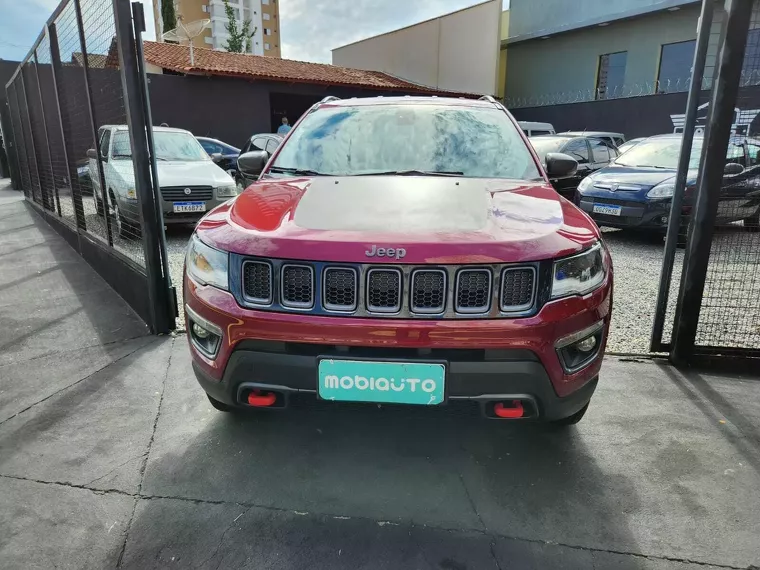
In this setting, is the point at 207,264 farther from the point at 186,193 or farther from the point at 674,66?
the point at 674,66

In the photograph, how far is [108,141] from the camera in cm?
426

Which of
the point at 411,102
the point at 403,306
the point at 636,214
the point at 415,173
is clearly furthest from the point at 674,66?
the point at 403,306

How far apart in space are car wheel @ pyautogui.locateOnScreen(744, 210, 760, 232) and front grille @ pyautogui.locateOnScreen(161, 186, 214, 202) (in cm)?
626

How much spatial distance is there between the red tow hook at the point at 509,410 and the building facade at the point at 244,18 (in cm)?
7609

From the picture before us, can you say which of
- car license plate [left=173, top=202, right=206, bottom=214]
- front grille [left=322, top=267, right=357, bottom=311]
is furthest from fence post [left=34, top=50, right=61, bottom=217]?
front grille [left=322, top=267, right=357, bottom=311]

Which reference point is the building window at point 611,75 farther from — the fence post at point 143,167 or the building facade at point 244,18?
the building facade at point 244,18

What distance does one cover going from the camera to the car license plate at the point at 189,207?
7234mm

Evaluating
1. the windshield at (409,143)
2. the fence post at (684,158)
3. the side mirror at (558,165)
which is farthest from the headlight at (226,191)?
the fence post at (684,158)

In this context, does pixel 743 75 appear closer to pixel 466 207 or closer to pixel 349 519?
pixel 466 207

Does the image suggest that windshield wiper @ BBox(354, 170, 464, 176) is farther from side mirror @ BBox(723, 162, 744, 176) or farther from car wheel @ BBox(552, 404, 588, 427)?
side mirror @ BBox(723, 162, 744, 176)

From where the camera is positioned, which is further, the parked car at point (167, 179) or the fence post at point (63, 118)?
the fence post at point (63, 118)

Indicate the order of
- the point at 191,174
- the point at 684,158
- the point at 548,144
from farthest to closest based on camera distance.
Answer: the point at 548,144
the point at 191,174
the point at 684,158

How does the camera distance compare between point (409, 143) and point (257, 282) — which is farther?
point (409, 143)

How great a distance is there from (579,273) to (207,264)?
59.4 inches
